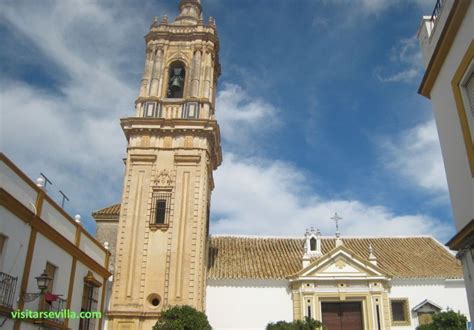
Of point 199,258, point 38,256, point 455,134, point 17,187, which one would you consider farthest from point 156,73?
point 455,134

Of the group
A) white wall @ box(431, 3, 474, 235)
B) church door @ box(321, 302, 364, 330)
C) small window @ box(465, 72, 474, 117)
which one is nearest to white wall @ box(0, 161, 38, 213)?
white wall @ box(431, 3, 474, 235)

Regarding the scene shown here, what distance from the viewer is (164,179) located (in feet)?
67.2

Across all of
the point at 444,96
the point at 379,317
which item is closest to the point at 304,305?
the point at 379,317

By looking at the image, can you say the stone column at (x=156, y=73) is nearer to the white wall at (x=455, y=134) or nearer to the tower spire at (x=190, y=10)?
the tower spire at (x=190, y=10)

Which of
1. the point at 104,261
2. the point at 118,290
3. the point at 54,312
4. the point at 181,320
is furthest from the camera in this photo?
the point at 118,290

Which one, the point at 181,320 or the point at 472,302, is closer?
the point at 472,302

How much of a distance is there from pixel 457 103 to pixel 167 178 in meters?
14.3

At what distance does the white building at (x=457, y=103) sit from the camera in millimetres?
7266

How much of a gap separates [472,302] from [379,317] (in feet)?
48.4

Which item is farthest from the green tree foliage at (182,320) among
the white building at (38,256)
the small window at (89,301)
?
the white building at (38,256)

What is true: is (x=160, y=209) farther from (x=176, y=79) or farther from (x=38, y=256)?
(x=38, y=256)

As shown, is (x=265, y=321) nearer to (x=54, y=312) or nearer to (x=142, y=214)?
(x=142, y=214)

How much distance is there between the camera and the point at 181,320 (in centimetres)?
1572

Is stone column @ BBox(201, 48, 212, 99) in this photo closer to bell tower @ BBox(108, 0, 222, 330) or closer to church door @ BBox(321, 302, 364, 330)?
bell tower @ BBox(108, 0, 222, 330)
